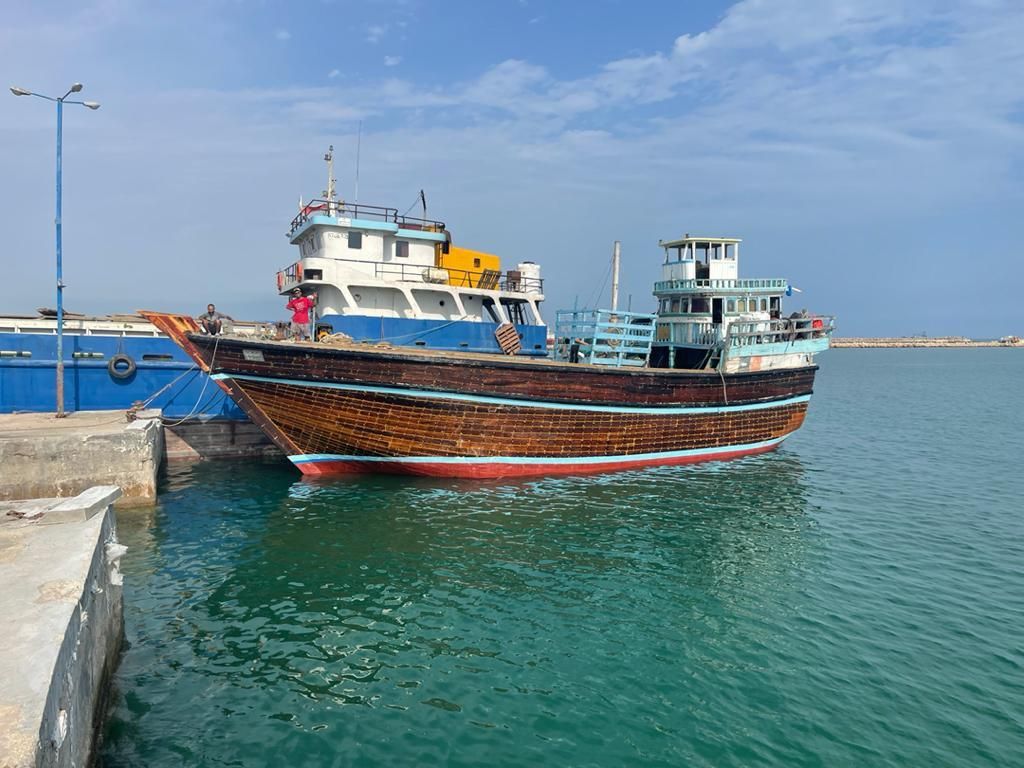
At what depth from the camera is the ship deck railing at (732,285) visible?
67.3ft

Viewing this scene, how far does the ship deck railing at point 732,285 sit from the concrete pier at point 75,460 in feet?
54.7

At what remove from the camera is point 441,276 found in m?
20.4

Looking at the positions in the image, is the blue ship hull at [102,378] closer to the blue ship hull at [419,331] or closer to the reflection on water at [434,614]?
the blue ship hull at [419,331]

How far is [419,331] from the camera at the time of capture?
19.5 metres

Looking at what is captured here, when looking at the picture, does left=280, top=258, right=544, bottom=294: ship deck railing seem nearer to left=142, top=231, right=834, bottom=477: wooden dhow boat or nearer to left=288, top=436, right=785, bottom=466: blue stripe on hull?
left=142, top=231, right=834, bottom=477: wooden dhow boat

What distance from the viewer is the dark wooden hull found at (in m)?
14.1

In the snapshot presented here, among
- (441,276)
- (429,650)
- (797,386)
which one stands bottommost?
(429,650)

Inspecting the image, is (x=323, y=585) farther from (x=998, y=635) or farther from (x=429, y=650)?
(x=998, y=635)

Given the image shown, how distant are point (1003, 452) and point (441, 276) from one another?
839 inches

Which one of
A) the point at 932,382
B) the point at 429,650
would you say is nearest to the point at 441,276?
the point at 429,650

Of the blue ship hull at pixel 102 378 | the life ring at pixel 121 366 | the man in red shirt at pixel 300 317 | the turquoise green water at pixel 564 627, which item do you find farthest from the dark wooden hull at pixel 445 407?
the life ring at pixel 121 366

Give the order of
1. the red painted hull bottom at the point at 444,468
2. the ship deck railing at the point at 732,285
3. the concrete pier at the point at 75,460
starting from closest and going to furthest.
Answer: the concrete pier at the point at 75,460 < the red painted hull bottom at the point at 444,468 < the ship deck railing at the point at 732,285

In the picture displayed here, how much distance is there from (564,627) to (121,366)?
1635cm

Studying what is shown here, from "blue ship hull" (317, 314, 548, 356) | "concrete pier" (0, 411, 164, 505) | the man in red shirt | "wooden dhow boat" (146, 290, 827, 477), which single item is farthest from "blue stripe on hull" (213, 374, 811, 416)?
"blue ship hull" (317, 314, 548, 356)
